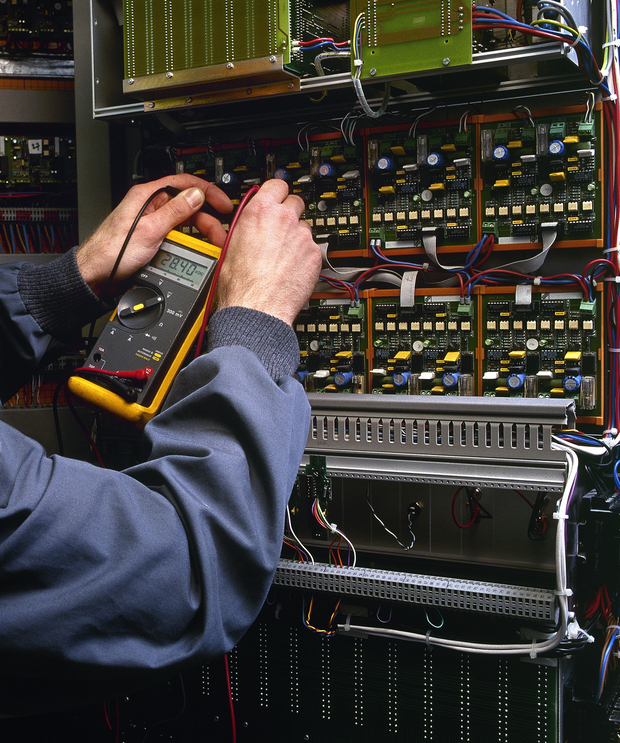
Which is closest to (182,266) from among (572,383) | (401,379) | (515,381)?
(401,379)

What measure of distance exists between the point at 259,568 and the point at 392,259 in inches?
60.0

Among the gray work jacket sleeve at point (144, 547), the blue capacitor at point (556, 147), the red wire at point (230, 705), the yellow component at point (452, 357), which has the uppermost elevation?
the blue capacitor at point (556, 147)

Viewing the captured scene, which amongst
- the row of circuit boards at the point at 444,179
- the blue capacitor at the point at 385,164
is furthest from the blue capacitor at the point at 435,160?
the blue capacitor at the point at 385,164

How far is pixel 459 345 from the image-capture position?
74.6 inches

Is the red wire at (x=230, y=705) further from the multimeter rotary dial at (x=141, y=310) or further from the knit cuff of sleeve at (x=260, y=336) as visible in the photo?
the knit cuff of sleeve at (x=260, y=336)

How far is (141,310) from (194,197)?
332 mm

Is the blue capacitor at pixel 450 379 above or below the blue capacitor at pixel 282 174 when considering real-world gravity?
below

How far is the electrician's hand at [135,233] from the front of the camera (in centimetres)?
155

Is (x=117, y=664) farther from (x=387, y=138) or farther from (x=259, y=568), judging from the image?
(x=387, y=138)

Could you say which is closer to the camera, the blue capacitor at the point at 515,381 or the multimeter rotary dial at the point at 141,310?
the multimeter rotary dial at the point at 141,310

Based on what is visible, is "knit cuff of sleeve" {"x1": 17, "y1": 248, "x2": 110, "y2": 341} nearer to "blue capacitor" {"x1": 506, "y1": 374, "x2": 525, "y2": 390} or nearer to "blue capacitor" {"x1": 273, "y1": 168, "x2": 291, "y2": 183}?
"blue capacitor" {"x1": 273, "y1": 168, "x2": 291, "y2": 183}

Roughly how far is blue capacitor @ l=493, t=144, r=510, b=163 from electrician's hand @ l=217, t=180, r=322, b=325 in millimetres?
752

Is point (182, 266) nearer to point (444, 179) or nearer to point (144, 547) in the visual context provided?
point (444, 179)

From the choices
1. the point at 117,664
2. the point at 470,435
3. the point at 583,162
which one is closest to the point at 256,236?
the point at 470,435
